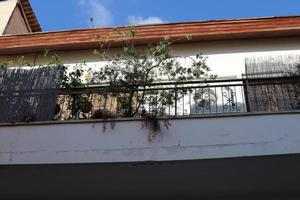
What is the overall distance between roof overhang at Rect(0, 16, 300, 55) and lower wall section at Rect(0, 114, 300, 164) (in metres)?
4.27

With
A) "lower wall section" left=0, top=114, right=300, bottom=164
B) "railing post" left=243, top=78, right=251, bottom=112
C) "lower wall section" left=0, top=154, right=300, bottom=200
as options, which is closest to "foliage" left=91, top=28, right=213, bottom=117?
"lower wall section" left=0, top=114, right=300, bottom=164

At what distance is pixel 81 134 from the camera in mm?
8727

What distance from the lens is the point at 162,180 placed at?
902 centimetres

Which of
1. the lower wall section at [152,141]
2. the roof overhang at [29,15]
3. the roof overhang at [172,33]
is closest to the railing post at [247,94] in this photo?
the lower wall section at [152,141]

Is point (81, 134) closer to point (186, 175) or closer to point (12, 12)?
point (186, 175)

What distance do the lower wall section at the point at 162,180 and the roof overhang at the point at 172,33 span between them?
4.51 meters

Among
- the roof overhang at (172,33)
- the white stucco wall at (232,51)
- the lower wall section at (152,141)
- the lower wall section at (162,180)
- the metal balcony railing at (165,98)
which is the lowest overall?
the lower wall section at (162,180)

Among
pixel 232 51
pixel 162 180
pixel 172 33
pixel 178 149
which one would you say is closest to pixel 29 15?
pixel 172 33

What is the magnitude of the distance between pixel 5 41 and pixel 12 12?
4.30 meters

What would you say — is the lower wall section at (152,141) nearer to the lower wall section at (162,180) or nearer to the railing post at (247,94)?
the lower wall section at (162,180)

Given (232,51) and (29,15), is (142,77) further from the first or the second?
(29,15)

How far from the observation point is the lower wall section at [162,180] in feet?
27.9

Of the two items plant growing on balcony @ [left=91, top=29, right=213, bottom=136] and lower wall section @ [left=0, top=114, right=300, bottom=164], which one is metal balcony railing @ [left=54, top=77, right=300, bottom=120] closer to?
plant growing on balcony @ [left=91, top=29, right=213, bottom=136]

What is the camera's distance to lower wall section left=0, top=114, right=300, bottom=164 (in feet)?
27.1
